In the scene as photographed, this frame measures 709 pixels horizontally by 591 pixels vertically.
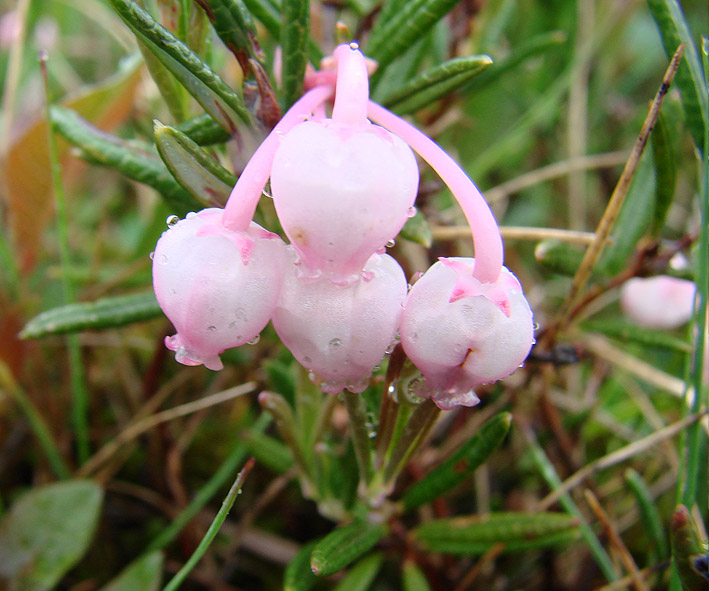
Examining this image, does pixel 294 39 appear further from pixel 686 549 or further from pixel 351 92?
pixel 686 549

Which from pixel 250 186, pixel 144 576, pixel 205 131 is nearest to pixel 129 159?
pixel 205 131

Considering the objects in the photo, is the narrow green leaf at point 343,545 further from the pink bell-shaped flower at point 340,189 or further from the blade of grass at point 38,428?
the blade of grass at point 38,428

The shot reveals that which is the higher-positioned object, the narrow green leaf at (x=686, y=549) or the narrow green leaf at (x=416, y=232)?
the narrow green leaf at (x=416, y=232)

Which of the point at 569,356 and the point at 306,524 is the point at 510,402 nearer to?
the point at 569,356

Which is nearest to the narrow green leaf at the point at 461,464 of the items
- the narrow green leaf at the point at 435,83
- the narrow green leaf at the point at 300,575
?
the narrow green leaf at the point at 300,575

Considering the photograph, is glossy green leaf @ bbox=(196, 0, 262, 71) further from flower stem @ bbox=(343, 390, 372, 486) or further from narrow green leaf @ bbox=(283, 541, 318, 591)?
narrow green leaf @ bbox=(283, 541, 318, 591)
